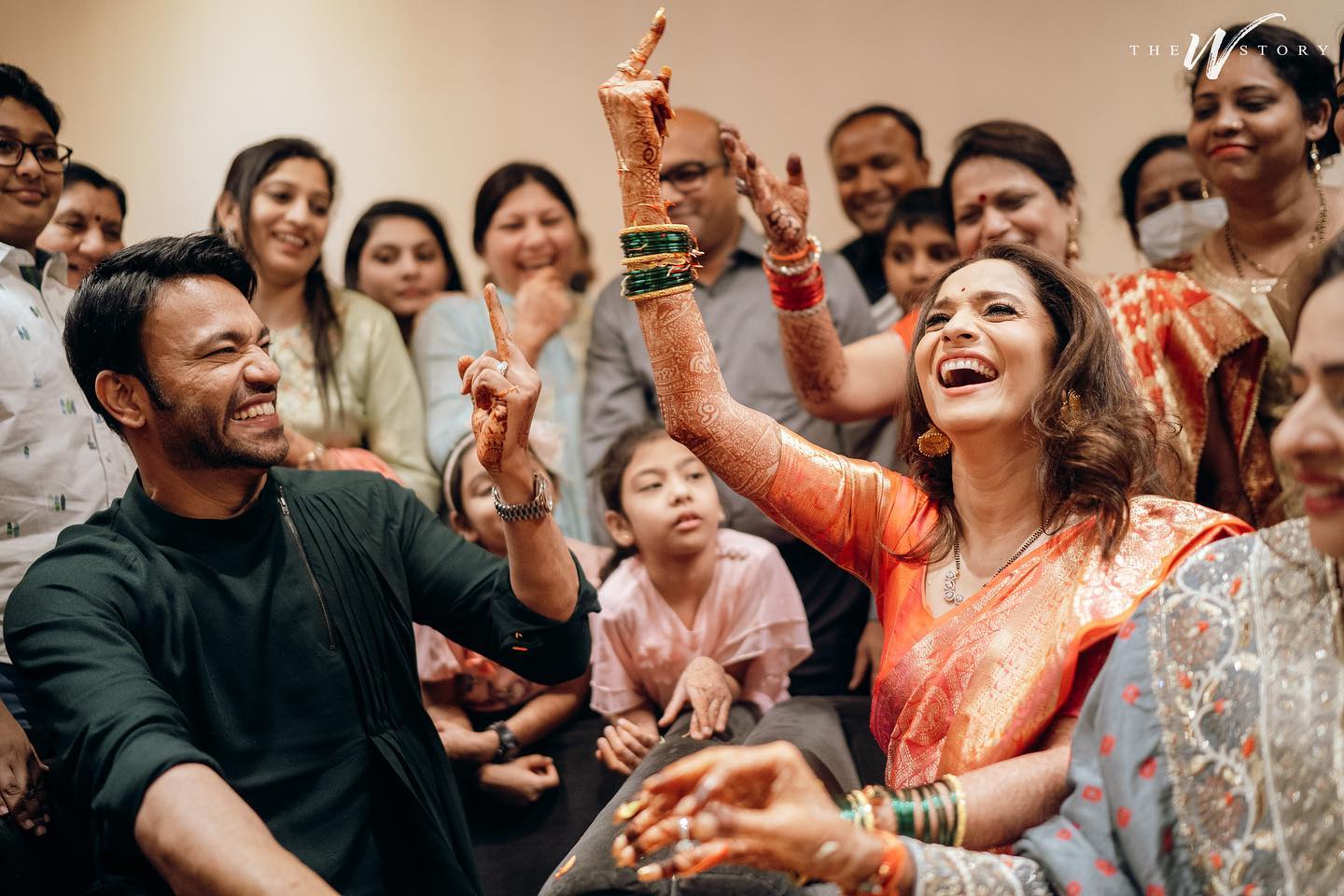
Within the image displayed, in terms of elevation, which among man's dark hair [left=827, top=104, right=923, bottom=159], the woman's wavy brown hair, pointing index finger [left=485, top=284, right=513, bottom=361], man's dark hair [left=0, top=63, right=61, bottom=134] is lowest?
the woman's wavy brown hair

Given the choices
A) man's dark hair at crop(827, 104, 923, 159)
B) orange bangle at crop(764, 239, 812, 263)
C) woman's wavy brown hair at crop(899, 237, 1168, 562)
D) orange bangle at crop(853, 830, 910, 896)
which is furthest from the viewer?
man's dark hair at crop(827, 104, 923, 159)

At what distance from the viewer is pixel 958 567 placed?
2064mm

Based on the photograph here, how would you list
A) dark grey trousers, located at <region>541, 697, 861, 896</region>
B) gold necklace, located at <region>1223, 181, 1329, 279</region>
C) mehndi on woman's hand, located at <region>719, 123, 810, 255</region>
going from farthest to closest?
gold necklace, located at <region>1223, 181, 1329, 279</region> → mehndi on woman's hand, located at <region>719, 123, 810, 255</region> → dark grey trousers, located at <region>541, 697, 861, 896</region>

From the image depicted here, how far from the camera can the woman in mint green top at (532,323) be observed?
12.0 feet

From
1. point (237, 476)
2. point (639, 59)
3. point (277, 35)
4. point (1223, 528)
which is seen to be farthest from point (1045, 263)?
point (277, 35)

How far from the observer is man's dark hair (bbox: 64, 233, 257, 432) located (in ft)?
6.88

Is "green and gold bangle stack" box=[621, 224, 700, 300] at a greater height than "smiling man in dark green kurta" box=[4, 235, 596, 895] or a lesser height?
greater

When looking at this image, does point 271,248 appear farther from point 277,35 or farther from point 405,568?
point 405,568

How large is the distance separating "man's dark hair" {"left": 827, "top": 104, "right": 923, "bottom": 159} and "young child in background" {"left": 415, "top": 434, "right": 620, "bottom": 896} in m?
1.84

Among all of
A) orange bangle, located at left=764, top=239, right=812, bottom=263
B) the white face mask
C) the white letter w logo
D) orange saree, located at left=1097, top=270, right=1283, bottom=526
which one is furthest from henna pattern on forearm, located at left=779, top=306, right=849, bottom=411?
the white face mask

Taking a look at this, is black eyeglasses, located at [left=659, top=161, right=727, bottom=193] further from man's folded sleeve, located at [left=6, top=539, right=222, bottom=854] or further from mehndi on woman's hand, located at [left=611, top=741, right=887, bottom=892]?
mehndi on woman's hand, located at [left=611, top=741, right=887, bottom=892]

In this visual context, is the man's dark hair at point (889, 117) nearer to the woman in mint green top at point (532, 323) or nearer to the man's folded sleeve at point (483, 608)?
the woman in mint green top at point (532, 323)

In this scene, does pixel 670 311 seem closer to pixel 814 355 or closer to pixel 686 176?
pixel 814 355

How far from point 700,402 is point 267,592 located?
31.3 inches
